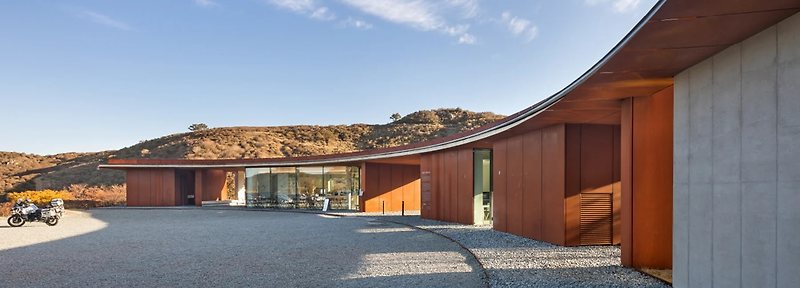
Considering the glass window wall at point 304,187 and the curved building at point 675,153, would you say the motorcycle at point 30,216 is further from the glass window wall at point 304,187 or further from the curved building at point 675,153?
the curved building at point 675,153

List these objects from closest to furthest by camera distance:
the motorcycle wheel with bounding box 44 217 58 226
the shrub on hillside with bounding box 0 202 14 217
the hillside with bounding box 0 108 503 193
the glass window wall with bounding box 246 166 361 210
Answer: the motorcycle wheel with bounding box 44 217 58 226
the shrub on hillside with bounding box 0 202 14 217
the glass window wall with bounding box 246 166 361 210
the hillside with bounding box 0 108 503 193

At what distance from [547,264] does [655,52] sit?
4700mm

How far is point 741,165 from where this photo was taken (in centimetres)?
511

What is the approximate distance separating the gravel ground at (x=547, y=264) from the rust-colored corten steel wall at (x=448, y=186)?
443 cm

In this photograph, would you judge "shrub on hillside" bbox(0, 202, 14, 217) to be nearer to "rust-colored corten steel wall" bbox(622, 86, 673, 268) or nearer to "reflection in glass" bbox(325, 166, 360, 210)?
"reflection in glass" bbox(325, 166, 360, 210)

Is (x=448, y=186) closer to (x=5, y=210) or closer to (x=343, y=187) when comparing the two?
(x=343, y=187)

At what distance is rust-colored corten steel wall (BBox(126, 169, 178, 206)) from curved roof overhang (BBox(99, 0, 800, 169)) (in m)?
28.7

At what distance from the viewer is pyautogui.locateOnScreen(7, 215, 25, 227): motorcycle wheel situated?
763 inches

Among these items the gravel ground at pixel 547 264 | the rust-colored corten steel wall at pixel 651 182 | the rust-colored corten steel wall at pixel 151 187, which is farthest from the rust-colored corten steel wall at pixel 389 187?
the rust-colored corten steel wall at pixel 651 182

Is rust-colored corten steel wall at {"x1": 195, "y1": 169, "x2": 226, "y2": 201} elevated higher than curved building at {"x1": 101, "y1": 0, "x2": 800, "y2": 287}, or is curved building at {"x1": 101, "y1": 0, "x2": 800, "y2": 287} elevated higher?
curved building at {"x1": 101, "y1": 0, "x2": 800, "y2": 287}

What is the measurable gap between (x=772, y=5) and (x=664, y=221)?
5.00 metres

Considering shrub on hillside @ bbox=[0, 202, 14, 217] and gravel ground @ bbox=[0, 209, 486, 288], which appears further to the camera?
shrub on hillside @ bbox=[0, 202, 14, 217]

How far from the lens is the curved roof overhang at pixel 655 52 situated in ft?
14.1

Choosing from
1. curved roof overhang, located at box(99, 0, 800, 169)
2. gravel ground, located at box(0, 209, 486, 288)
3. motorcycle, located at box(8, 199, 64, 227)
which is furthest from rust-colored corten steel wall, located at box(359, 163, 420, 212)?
curved roof overhang, located at box(99, 0, 800, 169)
